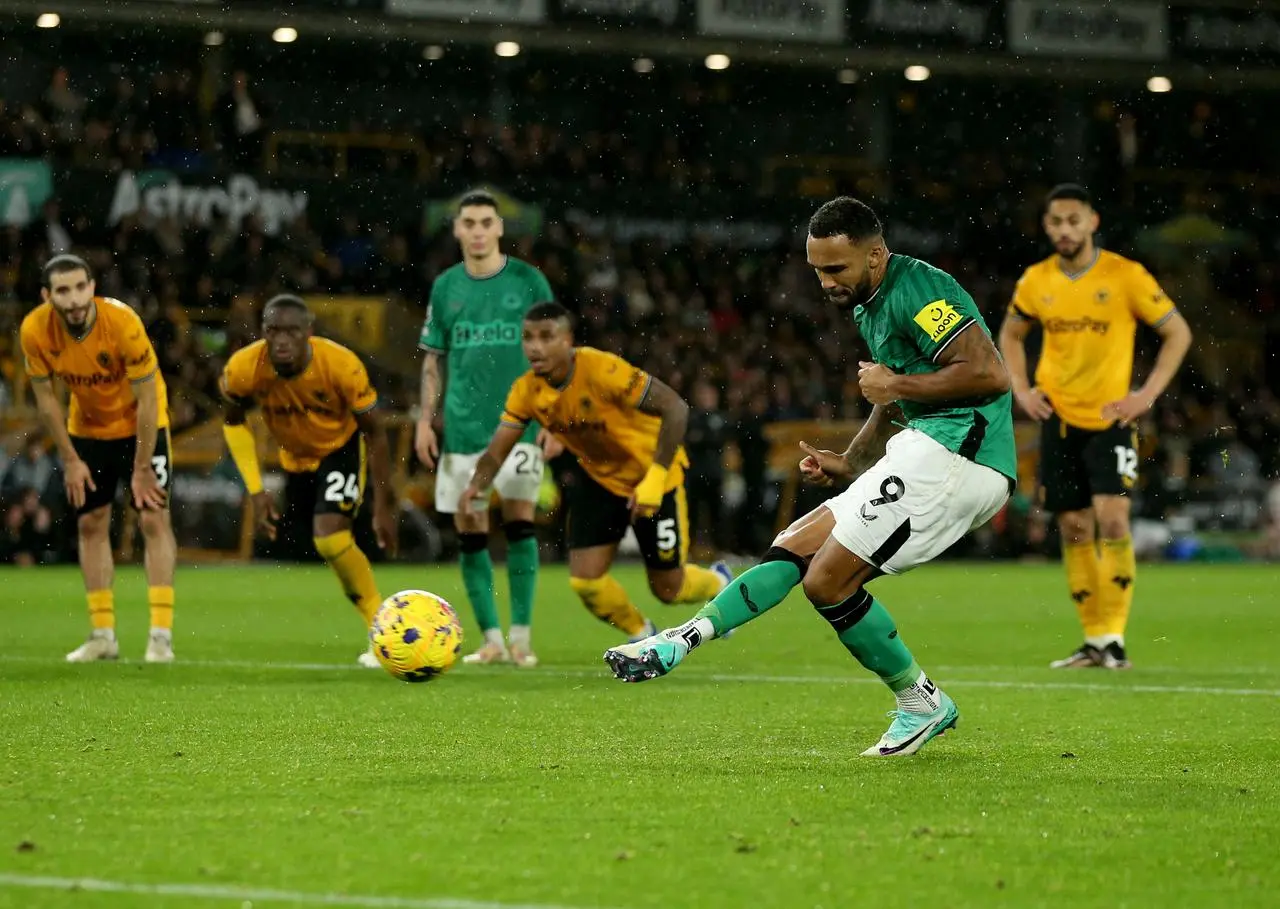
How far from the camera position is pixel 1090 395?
435 inches

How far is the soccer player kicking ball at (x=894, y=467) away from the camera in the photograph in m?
6.46

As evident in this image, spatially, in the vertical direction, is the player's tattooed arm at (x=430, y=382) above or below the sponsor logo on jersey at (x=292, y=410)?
above

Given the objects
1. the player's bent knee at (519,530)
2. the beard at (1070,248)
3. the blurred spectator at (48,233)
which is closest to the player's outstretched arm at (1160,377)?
the beard at (1070,248)

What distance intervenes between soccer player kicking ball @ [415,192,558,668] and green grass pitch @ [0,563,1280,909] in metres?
0.59

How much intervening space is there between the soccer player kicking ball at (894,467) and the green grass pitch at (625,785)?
0.45m

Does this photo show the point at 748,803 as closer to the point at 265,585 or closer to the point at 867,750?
the point at 867,750

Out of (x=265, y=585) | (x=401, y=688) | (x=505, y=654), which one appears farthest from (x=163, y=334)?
(x=401, y=688)

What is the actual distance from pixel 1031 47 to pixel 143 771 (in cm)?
2726

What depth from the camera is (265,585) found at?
1861cm

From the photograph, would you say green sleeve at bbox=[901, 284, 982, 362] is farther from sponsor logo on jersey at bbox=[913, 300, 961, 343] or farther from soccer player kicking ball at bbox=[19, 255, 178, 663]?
soccer player kicking ball at bbox=[19, 255, 178, 663]

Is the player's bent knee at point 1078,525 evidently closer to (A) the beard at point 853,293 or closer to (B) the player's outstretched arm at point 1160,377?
(B) the player's outstretched arm at point 1160,377

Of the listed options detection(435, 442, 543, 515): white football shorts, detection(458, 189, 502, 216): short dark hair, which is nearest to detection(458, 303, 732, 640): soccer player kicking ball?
detection(435, 442, 543, 515): white football shorts

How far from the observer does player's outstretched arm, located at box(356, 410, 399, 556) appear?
1032 centimetres

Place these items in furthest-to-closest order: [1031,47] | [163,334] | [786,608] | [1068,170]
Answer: [1068,170] → [1031,47] → [163,334] → [786,608]
